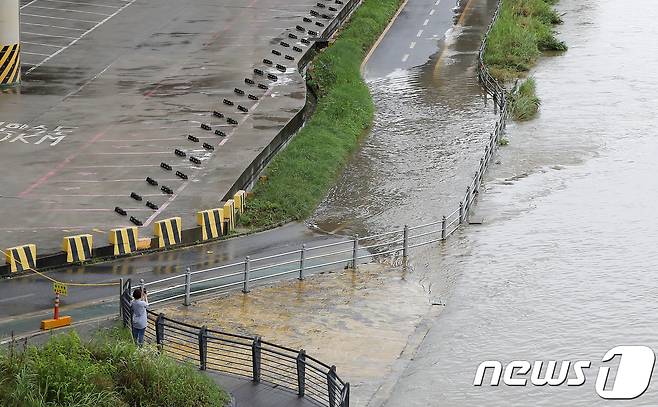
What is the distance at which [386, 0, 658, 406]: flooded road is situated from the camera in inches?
1169

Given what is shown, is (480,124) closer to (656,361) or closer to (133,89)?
(133,89)

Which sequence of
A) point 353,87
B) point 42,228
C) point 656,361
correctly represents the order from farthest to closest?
point 353,87, point 42,228, point 656,361

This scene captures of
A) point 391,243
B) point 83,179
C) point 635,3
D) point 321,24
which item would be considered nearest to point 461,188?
point 391,243

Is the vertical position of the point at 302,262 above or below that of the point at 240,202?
above

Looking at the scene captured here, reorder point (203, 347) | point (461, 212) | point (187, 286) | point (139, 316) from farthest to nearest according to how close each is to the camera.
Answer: point (461, 212)
point (187, 286)
point (139, 316)
point (203, 347)

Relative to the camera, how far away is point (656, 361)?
30312mm

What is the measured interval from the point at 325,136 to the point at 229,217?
11.2m

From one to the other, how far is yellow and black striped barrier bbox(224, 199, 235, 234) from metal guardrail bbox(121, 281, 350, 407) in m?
7.88

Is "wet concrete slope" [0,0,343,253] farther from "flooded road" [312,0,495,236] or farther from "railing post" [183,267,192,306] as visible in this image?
"railing post" [183,267,192,306]

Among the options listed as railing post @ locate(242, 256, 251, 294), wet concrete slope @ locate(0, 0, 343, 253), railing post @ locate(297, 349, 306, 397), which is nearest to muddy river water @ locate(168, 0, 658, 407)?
railing post @ locate(242, 256, 251, 294)

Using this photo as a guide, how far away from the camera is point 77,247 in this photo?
35219mm

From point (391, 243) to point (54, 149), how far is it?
13206 millimetres

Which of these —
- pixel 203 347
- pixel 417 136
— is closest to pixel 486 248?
pixel 417 136

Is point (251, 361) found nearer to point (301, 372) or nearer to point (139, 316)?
point (139, 316)
